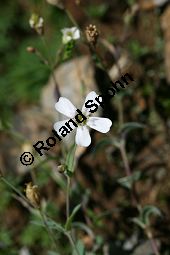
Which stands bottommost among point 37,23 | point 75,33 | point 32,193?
point 32,193

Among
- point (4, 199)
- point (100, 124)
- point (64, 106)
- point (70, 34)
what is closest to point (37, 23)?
point (70, 34)

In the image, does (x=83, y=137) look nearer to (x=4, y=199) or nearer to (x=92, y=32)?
(x=92, y=32)

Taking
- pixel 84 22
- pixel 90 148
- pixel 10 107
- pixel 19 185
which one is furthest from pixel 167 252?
pixel 84 22

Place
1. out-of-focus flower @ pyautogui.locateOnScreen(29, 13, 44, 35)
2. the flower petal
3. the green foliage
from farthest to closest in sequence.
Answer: the green foliage → the flower petal → out-of-focus flower @ pyautogui.locateOnScreen(29, 13, 44, 35)

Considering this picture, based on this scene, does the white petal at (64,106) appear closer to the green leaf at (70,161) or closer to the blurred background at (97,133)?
the green leaf at (70,161)

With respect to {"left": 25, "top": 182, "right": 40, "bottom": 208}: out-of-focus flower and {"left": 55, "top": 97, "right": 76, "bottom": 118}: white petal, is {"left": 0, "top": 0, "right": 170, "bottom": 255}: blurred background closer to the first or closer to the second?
{"left": 55, "top": 97, "right": 76, "bottom": 118}: white petal

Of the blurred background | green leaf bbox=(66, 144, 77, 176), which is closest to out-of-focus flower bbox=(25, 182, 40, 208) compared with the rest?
green leaf bbox=(66, 144, 77, 176)

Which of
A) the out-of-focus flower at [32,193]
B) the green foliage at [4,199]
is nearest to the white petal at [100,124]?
the out-of-focus flower at [32,193]
